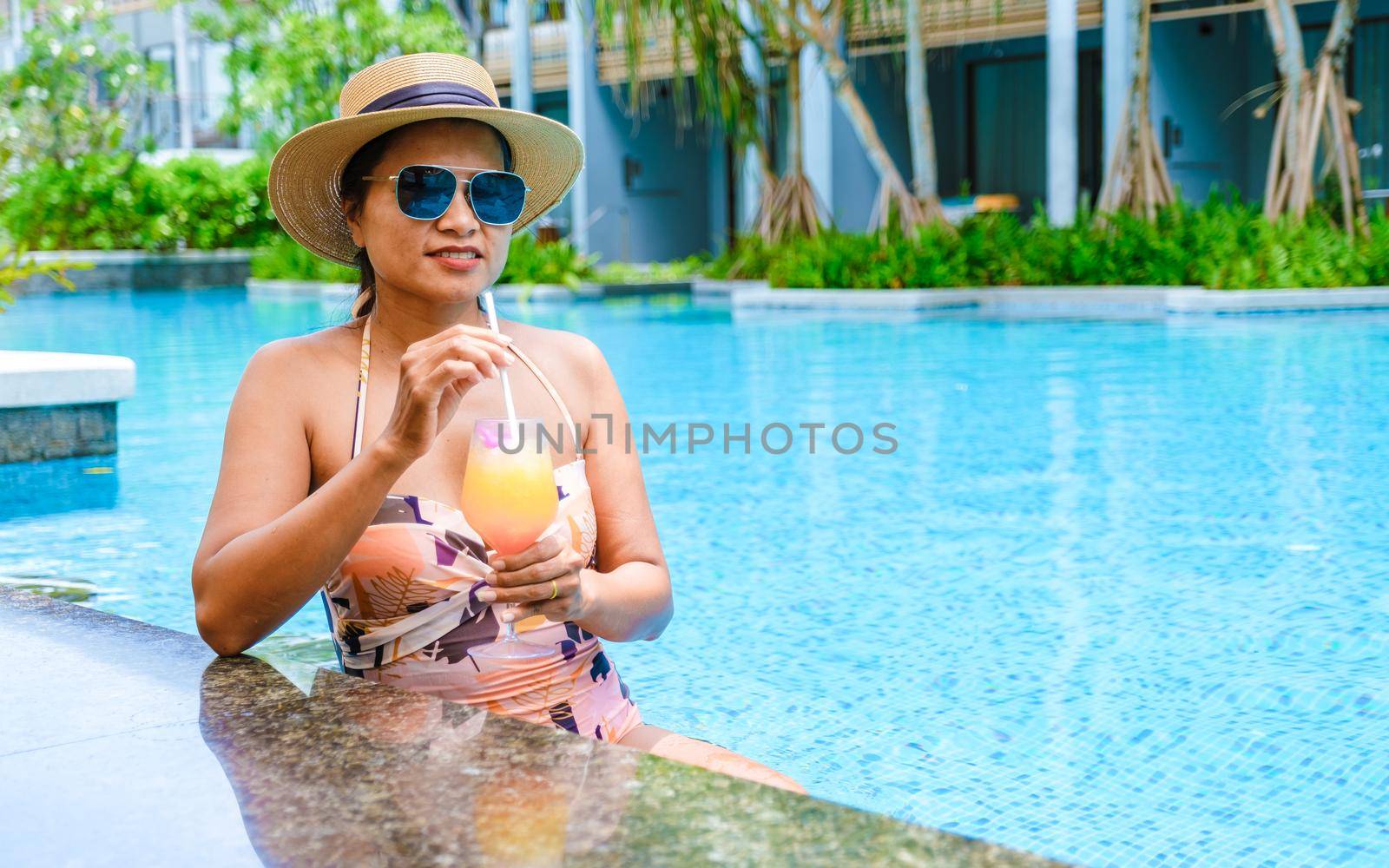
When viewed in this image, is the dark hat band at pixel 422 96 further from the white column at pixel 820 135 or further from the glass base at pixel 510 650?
the white column at pixel 820 135

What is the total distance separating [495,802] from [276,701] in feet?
1.54

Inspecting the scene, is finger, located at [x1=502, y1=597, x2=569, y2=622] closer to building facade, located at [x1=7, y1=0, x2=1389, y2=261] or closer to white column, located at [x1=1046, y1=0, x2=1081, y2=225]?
building facade, located at [x1=7, y1=0, x2=1389, y2=261]

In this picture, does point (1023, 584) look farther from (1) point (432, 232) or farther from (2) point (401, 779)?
(2) point (401, 779)

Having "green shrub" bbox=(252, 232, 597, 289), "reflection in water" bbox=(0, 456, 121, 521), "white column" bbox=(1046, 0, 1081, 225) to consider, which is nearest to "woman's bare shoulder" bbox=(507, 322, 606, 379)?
"reflection in water" bbox=(0, 456, 121, 521)

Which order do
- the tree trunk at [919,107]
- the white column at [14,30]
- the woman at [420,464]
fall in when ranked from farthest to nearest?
the white column at [14,30], the tree trunk at [919,107], the woman at [420,464]

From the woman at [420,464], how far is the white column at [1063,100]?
15.6 metres

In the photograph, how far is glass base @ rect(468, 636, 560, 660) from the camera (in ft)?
6.67

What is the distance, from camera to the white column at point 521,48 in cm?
2353

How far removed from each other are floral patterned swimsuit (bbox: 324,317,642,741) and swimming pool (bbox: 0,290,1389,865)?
1.12m

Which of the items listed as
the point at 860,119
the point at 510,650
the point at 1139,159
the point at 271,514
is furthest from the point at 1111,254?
the point at 271,514

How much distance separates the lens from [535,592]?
5.53 ft

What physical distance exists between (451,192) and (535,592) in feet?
2.02

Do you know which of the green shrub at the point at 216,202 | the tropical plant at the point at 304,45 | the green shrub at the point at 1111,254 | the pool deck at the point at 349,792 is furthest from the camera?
the green shrub at the point at 216,202

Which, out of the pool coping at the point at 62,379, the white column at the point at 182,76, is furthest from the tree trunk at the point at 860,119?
the white column at the point at 182,76
